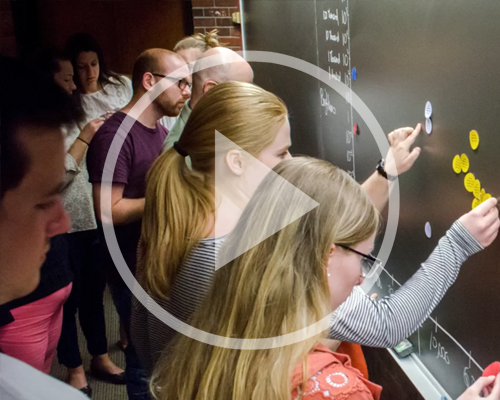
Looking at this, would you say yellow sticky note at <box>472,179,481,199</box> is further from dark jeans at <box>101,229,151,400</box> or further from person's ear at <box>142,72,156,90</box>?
person's ear at <box>142,72,156,90</box>

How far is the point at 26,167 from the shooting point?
1.83 ft

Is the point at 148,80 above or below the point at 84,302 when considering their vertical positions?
above

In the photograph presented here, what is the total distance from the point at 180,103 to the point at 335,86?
0.63 meters

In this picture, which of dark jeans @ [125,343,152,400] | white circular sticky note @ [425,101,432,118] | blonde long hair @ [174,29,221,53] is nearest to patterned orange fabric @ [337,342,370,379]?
white circular sticky note @ [425,101,432,118]

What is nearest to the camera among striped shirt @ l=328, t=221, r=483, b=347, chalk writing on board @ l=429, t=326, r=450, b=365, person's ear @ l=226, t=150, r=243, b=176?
striped shirt @ l=328, t=221, r=483, b=347

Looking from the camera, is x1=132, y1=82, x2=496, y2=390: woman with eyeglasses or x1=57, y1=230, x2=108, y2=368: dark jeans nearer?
x1=132, y1=82, x2=496, y2=390: woman with eyeglasses

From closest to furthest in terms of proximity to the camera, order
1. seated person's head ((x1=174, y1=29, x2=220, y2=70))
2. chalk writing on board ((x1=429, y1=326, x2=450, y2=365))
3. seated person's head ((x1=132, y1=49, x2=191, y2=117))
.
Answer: chalk writing on board ((x1=429, y1=326, x2=450, y2=365)), seated person's head ((x1=132, y1=49, x2=191, y2=117)), seated person's head ((x1=174, y1=29, x2=220, y2=70))

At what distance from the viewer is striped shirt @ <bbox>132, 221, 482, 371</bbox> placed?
0.99 meters

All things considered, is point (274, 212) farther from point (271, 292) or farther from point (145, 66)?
point (145, 66)

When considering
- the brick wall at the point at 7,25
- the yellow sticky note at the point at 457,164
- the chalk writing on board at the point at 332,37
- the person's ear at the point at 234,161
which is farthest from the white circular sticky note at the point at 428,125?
the brick wall at the point at 7,25

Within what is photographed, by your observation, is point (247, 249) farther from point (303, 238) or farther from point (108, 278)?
point (108, 278)

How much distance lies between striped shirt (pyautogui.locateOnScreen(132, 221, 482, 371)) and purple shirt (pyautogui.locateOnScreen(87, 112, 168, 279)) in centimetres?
84

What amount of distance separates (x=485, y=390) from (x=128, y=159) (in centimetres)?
134

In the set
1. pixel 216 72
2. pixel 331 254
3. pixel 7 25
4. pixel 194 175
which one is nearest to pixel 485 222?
pixel 331 254
